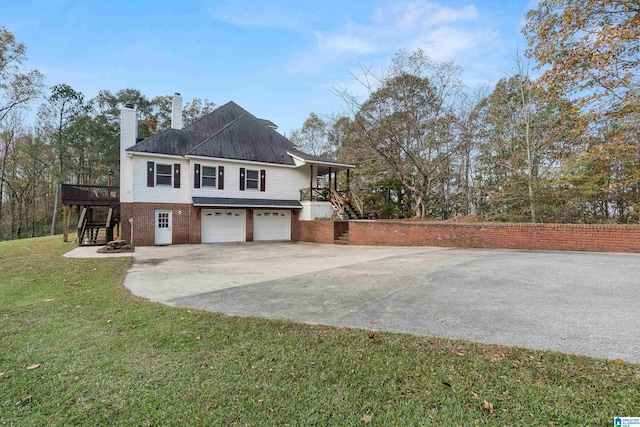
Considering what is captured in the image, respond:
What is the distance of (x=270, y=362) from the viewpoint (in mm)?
2928

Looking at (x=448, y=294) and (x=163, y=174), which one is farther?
(x=163, y=174)

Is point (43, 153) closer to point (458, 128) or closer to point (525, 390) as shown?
point (458, 128)

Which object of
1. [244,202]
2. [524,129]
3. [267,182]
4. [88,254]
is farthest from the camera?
[267,182]

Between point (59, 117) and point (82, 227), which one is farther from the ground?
point (59, 117)

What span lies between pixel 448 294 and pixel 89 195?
1723 cm

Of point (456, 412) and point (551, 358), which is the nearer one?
point (456, 412)

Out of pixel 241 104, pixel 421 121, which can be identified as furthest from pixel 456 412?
pixel 241 104

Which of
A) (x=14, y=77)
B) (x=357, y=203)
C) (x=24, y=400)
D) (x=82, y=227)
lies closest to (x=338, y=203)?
(x=357, y=203)

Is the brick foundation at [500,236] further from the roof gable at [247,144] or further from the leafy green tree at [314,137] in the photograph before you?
the leafy green tree at [314,137]

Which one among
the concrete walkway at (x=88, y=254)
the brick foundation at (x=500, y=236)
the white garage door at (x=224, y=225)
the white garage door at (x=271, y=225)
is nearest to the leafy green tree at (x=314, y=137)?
the white garage door at (x=271, y=225)

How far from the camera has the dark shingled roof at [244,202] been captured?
603 inches

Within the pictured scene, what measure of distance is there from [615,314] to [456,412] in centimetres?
358

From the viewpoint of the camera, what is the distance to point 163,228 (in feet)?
50.2

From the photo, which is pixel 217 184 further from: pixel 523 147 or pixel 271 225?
pixel 523 147
